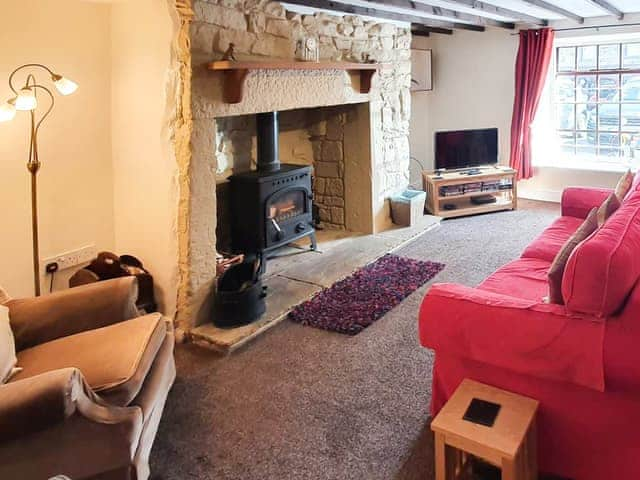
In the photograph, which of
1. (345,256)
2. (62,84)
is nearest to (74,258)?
(62,84)

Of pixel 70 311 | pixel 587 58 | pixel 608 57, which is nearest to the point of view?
pixel 70 311

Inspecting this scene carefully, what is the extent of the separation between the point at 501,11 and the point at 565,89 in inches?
71.3

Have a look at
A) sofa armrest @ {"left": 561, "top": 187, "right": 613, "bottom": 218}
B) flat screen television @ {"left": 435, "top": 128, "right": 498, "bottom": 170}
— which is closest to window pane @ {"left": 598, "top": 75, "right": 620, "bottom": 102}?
flat screen television @ {"left": 435, "top": 128, "right": 498, "bottom": 170}

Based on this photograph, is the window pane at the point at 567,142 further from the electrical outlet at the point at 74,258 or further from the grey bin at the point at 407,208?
the electrical outlet at the point at 74,258

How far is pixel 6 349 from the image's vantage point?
2.06 m

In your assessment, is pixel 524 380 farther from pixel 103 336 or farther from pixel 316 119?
pixel 316 119

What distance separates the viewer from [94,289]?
8.09 ft

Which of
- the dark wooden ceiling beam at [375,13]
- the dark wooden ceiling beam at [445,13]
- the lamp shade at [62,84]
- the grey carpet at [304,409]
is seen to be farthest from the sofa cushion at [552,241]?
the lamp shade at [62,84]

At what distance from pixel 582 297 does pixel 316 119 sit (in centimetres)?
369

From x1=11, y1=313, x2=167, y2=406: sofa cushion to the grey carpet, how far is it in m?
0.41

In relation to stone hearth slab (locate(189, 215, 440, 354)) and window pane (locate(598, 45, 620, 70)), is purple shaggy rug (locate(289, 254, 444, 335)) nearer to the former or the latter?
stone hearth slab (locate(189, 215, 440, 354))

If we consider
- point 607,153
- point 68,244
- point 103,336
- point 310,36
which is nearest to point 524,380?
point 103,336

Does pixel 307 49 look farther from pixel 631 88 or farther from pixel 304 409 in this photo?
pixel 631 88

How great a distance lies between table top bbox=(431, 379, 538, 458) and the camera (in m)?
1.71
